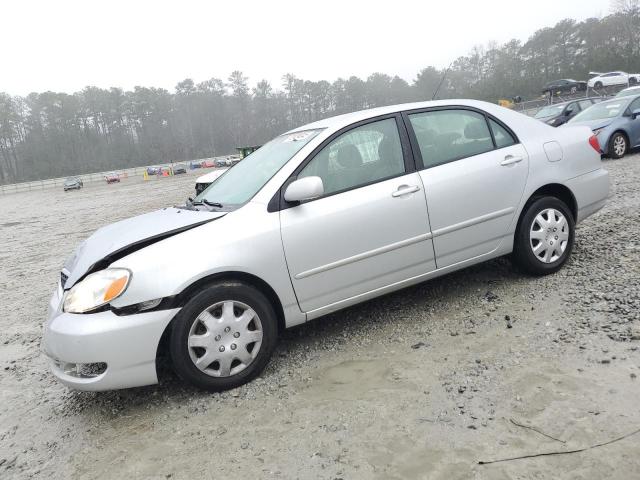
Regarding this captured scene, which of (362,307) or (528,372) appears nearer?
(528,372)

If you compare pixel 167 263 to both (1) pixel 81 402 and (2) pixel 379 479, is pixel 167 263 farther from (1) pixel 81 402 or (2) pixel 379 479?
(2) pixel 379 479

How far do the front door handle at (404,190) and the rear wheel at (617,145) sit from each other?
9.26 metres

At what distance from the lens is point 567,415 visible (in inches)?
93.2

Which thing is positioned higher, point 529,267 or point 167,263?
point 167,263

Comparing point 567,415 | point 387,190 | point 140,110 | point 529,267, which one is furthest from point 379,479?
point 140,110

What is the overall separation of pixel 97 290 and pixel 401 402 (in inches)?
74.3

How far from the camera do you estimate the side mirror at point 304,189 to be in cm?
308

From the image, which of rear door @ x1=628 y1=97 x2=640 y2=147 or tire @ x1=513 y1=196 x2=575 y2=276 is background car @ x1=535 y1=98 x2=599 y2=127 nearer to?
rear door @ x1=628 y1=97 x2=640 y2=147

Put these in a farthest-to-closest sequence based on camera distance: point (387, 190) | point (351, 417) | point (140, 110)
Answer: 1. point (140, 110)
2. point (387, 190)
3. point (351, 417)

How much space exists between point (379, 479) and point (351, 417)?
20.1 inches

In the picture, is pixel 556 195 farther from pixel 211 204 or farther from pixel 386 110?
pixel 211 204

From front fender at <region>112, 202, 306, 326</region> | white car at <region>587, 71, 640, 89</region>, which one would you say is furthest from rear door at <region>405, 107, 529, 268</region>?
white car at <region>587, 71, 640, 89</region>

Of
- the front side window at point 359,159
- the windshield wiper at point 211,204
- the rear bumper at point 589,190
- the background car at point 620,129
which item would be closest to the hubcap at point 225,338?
the windshield wiper at point 211,204

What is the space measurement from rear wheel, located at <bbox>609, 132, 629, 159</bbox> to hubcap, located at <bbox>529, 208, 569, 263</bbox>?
316 inches
